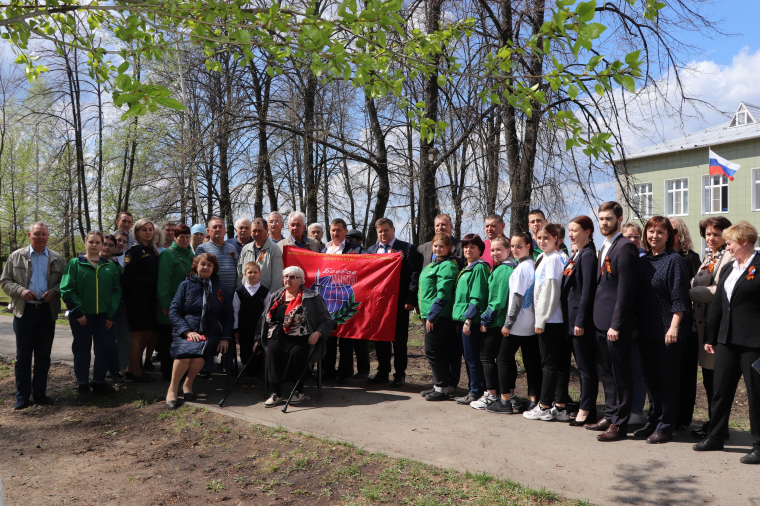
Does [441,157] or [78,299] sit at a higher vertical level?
[441,157]

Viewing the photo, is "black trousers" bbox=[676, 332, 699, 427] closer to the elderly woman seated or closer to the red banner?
the red banner

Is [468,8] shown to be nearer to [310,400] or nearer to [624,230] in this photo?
[624,230]

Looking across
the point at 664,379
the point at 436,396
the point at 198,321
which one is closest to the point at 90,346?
the point at 198,321

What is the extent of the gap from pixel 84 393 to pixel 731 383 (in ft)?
24.0

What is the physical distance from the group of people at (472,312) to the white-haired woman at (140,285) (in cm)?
2

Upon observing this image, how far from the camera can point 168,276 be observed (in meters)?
7.81

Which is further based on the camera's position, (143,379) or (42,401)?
(143,379)

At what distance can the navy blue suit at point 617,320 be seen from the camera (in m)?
5.28

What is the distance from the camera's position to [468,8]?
11.5 meters

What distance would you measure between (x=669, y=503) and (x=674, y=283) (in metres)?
1.99

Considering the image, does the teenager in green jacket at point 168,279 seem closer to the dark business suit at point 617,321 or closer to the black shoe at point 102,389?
the black shoe at point 102,389

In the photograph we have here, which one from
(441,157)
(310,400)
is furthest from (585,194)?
(310,400)

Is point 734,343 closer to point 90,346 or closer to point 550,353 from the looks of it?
point 550,353

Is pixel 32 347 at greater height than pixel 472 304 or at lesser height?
lesser
